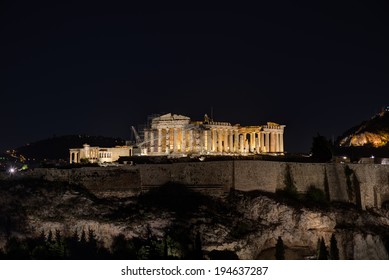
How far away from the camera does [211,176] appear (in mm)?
53062

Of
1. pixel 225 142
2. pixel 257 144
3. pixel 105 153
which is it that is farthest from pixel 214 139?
pixel 105 153

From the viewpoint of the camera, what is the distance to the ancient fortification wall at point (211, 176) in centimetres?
5312

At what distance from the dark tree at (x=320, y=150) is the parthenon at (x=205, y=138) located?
11.3 meters

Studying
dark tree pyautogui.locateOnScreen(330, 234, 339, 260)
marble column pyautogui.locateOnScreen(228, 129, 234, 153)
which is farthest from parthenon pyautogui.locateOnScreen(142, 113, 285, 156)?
dark tree pyautogui.locateOnScreen(330, 234, 339, 260)

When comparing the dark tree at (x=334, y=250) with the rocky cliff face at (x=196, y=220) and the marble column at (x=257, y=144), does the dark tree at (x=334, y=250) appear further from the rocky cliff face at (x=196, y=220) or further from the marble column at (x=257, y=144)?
the marble column at (x=257, y=144)

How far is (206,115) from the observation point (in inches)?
3327

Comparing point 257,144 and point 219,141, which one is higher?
point 219,141

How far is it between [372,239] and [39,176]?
77.0 feet

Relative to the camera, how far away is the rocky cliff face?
157 feet

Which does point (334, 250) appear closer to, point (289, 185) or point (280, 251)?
point (280, 251)

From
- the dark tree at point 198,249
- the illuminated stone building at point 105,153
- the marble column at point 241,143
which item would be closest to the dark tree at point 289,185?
the dark tree at point 198,249

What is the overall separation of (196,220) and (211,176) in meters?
5.53

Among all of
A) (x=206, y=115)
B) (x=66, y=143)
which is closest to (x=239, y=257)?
(x=206, y=115)

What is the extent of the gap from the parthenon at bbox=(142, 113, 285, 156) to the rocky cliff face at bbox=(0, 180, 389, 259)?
26.2 m
